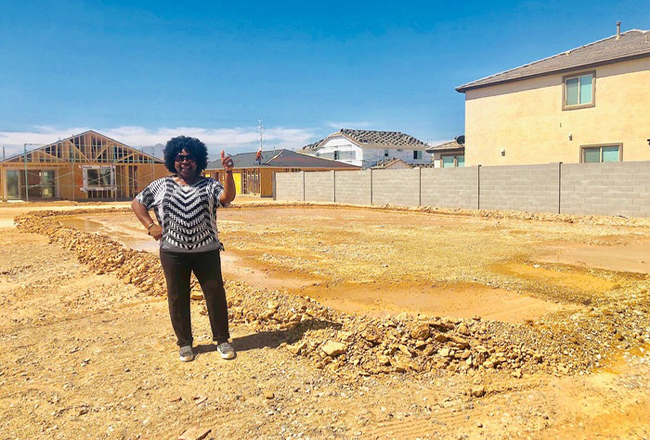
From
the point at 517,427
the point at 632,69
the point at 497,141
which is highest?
the point at 632,69

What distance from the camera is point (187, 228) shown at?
4191 mm

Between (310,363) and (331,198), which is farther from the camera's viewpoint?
(331,198)

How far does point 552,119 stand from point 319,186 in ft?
45.1

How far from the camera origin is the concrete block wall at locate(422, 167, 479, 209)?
71.1ft

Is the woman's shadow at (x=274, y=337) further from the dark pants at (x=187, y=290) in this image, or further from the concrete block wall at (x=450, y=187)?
the concrete block wall at (x=450, y=187)

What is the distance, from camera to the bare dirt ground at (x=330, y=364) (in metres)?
3.24

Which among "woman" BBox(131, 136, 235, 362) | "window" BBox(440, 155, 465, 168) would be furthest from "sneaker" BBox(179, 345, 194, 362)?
"window" BBox(440, 155, 465, 168)

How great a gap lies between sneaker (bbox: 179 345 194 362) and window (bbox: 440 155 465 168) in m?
26.3

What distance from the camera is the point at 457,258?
9477mm

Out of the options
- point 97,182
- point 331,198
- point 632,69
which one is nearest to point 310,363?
point 632,69

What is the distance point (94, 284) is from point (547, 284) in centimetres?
643

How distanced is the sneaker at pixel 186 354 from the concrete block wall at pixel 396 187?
68.4 feet

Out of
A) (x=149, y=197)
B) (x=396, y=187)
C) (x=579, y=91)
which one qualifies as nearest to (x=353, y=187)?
(x=396, y=187)

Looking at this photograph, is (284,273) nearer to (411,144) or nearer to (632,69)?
(632,69)
